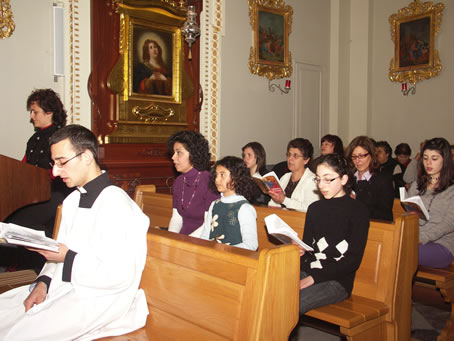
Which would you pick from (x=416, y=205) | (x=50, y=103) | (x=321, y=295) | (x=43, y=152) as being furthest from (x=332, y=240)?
(x=50, y=103)

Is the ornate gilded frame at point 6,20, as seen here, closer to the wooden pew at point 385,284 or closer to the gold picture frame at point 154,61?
the gold picture frame at point 154,61

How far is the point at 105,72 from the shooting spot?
7035 mm

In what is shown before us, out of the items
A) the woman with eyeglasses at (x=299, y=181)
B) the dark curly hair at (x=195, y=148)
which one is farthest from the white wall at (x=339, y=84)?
the woman with eyeglasses at (x=299, y=181)

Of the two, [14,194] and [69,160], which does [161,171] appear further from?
[69,160]

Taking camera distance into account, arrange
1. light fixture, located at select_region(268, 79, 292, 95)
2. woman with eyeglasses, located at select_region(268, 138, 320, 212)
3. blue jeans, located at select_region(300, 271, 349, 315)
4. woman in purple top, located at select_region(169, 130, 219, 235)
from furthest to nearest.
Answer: light fixture, located at select_region(268, 79, 292, 95)
woman with eyeglasses, located at select_region(268, 138, 320, 212)
woman in purple top, located at select_region(169, 130, 219, 235)
blue jeans, located at select_region(300, 271, 349, 315)

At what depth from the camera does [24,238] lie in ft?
6.86

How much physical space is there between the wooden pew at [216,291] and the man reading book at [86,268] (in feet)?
0.39

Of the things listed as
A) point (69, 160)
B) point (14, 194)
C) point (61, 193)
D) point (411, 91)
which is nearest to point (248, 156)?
point (61, 193)

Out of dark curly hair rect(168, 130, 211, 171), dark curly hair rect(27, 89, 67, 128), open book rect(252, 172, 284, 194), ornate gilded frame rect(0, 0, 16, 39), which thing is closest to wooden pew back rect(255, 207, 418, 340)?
open book rect(252, 172, 284, 194)

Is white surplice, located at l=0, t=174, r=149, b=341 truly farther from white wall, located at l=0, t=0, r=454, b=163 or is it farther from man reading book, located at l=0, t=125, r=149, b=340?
white wall, located at l=0, t=0, r=454, b=163

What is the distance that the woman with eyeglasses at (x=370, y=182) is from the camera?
4363mm

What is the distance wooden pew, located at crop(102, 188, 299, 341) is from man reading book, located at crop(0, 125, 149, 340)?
0.12m

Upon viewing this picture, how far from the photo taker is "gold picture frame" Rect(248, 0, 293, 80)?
9.04 metres

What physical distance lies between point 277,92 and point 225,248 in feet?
25.0
